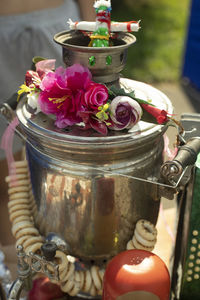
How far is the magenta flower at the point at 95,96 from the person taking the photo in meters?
0.69

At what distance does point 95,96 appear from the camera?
2.25 ft

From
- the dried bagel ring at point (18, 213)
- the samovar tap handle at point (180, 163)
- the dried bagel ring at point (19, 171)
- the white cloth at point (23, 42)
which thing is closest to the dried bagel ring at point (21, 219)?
the dried bagel ring at point (18, 213)

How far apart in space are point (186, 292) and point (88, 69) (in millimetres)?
532

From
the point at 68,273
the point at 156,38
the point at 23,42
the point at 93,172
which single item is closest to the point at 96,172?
the point at 93,172

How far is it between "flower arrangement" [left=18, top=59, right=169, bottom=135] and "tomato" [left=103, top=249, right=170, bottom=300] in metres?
0.23

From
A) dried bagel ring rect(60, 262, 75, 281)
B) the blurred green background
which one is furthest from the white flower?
the blurred green background

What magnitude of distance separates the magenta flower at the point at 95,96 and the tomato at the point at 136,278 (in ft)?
Answer: 0.90

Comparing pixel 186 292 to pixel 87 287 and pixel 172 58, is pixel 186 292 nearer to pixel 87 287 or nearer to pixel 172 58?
pixel 87 287

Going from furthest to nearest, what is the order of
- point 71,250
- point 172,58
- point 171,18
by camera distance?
point 171,18
point 172,58
point 71,250

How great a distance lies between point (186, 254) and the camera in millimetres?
809

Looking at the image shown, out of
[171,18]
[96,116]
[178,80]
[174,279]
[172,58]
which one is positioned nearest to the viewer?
[96,116]

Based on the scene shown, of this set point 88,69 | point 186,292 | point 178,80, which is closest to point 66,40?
point 88,69

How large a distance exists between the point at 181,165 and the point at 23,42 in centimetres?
89

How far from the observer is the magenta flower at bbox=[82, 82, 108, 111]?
69 centimetres
